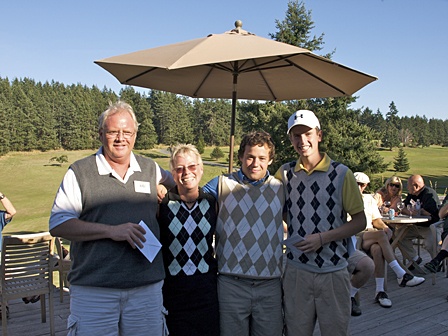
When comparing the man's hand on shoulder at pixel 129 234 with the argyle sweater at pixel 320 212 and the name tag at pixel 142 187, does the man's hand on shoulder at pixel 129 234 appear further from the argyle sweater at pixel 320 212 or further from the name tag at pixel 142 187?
the argyle sweater at pixel 320 212

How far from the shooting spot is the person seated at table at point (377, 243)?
15.2 ft

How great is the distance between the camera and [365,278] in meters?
3.94

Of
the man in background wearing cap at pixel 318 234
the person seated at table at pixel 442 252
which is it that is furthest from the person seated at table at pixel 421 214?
the man in background wearing cap at pixel 318 234

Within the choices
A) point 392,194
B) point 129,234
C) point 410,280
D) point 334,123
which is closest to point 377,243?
point 410,280

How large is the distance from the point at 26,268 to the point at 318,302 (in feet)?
8.91

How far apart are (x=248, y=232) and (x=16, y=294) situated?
248cm

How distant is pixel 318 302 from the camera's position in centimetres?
226

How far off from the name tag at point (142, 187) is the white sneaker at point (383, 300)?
3.35 metres

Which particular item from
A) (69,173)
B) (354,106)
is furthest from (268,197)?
(354,106)

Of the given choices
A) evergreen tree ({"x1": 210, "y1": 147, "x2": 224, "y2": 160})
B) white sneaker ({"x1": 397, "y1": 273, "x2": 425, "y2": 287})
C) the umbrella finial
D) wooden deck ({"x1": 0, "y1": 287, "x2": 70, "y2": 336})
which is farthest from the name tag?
evergreen tree ({"x1": 210, "y1": 147, "x2": 224, "y2": 160})

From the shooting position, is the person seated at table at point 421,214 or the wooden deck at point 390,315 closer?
the wooden deck at point 390,315

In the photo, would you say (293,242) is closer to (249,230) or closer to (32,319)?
(249,230)

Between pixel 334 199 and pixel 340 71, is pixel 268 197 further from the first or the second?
pixel 340 71

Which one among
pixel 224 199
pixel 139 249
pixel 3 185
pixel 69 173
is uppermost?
pixel 69 173
